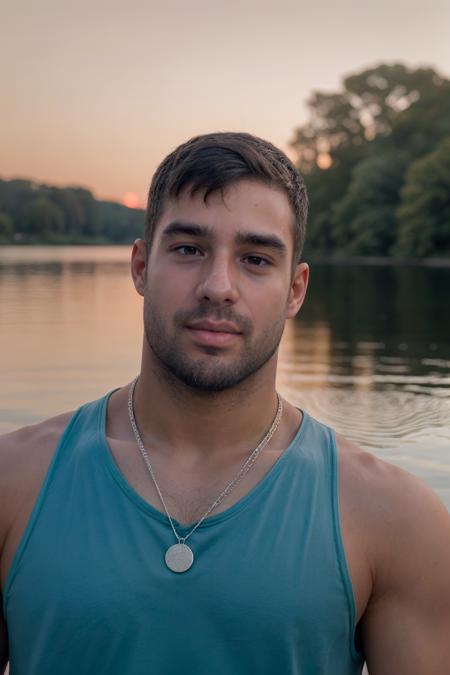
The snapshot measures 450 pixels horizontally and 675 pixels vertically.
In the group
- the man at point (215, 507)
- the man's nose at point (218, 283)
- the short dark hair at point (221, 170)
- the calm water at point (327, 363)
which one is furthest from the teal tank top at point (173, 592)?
the calm water at point (327, 363)

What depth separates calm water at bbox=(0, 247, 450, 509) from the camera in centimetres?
846

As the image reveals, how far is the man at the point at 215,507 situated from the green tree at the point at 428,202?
176 ft

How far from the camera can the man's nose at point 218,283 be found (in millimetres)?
2322

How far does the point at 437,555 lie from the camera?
2.28 m

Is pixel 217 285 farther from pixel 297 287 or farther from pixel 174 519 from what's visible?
pixel 174 519

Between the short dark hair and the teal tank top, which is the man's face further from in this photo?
the teal tank top

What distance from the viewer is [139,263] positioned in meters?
2.64

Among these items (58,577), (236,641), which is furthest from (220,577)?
(58,577)

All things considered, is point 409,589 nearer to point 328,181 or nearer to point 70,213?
point 328,181

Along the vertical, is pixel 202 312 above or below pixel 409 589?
above

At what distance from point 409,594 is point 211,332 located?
2.63 ft

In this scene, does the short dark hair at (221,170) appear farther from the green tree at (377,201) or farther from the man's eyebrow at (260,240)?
the green tree at (377,201)

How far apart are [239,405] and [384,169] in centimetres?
6404

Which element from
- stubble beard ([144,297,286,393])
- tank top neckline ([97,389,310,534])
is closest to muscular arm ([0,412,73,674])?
tank top neckline ([97,389,310,534])
